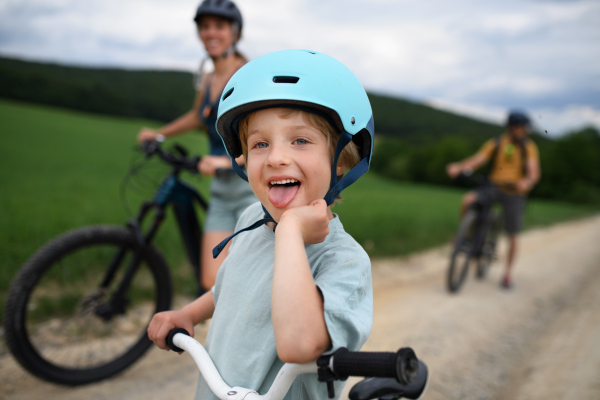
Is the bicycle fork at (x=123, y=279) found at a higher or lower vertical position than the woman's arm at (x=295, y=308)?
lower

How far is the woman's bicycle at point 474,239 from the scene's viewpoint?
5.31 m

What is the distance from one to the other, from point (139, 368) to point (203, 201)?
128cm

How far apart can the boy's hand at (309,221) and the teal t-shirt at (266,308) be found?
89mm

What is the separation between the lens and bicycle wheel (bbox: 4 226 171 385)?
2.42m

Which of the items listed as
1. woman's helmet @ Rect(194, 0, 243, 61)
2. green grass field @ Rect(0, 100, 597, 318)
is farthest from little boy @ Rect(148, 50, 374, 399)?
woman's helmet @ Rect(194, 0, 243, 61)

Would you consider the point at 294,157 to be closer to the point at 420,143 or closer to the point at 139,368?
the point at 139,368

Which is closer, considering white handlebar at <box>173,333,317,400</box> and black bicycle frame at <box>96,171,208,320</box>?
white handlebar at <box>173,333,317,400</box>

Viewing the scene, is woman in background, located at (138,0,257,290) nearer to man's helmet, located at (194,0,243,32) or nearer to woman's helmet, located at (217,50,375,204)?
man's helmet, located at (194,0,243,32)

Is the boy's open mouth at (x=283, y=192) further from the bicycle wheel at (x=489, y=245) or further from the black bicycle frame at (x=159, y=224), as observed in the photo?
the bicycle wheel at (x=489, y=245)

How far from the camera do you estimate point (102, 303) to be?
9.23 ft

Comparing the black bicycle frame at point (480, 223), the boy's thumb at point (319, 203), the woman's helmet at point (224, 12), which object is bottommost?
the black bicycle frame at point (480, 223)

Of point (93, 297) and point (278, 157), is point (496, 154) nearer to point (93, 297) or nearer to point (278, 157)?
point (93, 297)

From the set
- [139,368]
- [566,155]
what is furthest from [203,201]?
[566,155]

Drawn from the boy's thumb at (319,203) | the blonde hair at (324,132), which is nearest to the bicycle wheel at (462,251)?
the blonde hair at (324,132)
